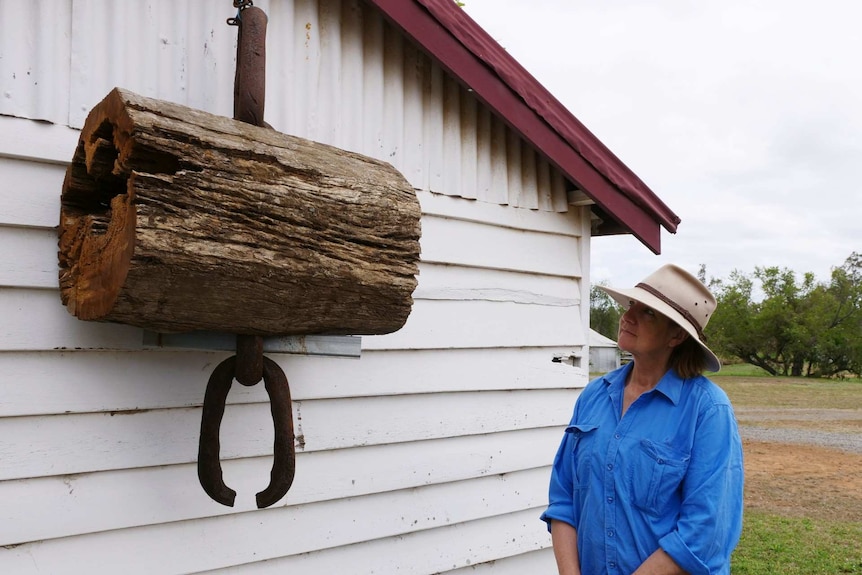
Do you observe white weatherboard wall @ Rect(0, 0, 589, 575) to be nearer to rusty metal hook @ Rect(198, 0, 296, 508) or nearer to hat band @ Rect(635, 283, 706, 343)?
rusty metal hook @ Rect(198, 0, 296, 508)

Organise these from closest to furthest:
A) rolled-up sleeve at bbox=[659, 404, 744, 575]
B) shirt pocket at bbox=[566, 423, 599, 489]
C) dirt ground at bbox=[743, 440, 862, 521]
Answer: rolled-up sleeve at bbox=[659, 404, 744, 575] → shirt pocket at bbox=[566, 423, 599, 489] → dirt ground at bbox=[743, 440, 862, 521]

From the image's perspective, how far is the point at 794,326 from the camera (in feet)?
140

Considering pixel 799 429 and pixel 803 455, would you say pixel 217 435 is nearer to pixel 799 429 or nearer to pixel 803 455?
pixel 803 455

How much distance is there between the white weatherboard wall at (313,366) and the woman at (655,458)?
2.62 feet

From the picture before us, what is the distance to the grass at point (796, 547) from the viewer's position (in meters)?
6.93

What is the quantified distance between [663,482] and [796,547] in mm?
6639

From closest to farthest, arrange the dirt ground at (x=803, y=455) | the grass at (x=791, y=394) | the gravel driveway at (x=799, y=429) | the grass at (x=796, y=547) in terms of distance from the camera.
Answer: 1. the grass at (x=796, y=547)
2. the dirt ground at (x=803, y=455)
3. the gravel driveway at (x=799, y=429)
4. the grass at (x=791, y=394)

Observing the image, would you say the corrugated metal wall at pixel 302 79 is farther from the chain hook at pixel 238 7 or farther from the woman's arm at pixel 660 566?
the woman's arm at pixel 660 566

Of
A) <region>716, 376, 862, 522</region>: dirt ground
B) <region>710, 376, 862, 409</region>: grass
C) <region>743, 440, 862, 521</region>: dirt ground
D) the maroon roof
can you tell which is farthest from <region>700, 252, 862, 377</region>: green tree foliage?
the maroon roof

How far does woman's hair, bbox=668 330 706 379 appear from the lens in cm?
229

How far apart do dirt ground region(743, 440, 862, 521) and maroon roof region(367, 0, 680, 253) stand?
715 cm

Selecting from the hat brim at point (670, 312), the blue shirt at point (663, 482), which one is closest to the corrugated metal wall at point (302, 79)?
the hat brim at point (670, 312)

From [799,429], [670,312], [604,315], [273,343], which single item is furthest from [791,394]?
[273,343]

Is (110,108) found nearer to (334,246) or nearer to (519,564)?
(334,246)
